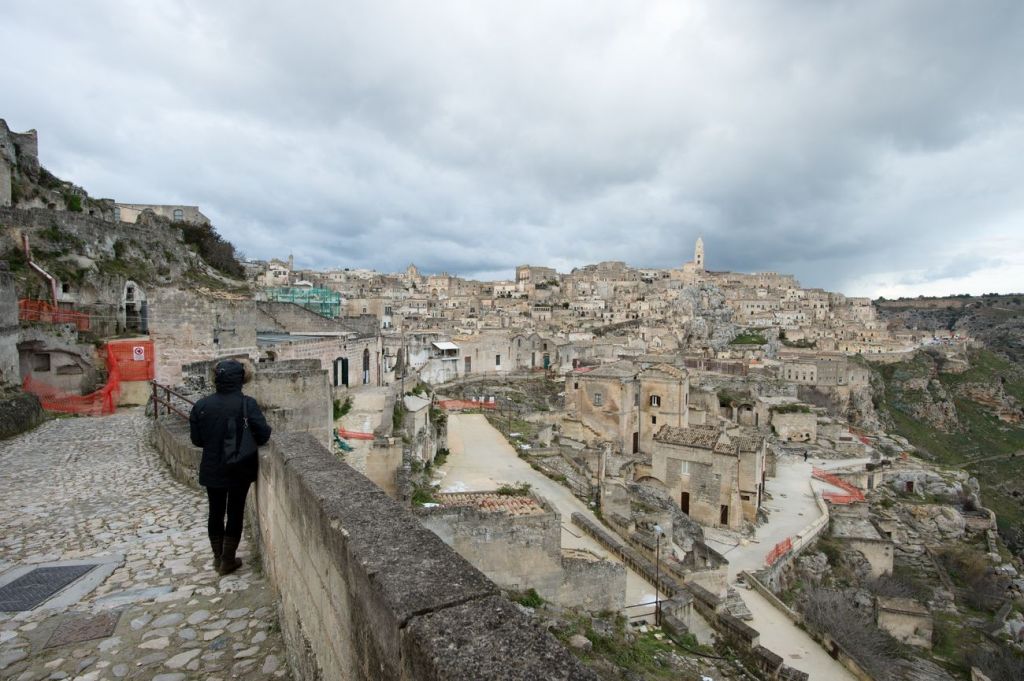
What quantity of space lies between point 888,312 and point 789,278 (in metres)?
52.4

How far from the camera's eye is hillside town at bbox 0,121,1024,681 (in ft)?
27.4

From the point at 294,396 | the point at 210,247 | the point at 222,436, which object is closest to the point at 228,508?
the point at 222,436

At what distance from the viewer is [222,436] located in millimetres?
4012

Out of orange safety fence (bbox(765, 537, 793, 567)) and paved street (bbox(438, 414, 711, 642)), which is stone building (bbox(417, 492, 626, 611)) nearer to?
paved street (bbox(438, 414, 711, 642))

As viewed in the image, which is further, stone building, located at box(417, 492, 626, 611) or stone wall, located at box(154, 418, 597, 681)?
stone building, located at box(417, 492, 626, 611)

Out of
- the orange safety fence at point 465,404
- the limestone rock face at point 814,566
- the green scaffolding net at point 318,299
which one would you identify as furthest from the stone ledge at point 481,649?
the green scaffolding net at point 318,299

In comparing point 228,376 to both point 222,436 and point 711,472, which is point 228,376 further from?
point 711,472

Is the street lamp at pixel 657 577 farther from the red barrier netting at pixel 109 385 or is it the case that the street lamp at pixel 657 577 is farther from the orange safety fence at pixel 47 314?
the orange safety fence at pixel 47 314

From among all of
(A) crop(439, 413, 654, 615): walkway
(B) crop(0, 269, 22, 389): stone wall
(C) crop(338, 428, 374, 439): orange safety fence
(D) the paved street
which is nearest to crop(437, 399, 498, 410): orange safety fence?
(D) the paved street

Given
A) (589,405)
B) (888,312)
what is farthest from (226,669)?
(888,312)

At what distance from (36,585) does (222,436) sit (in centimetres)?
229

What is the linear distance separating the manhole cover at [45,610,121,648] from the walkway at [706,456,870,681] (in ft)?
42.5

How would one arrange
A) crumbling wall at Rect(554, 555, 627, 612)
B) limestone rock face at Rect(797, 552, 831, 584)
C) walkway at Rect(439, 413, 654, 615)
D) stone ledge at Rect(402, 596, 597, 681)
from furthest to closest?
1. limestone rock face at Rect(797, 552, 831, 584)
2. walkway at Rect(439, 413, 654, 615)
3. crumbling wall at Rect(554, 555, 627, 612)
4. stone ledge at Rect(402, 596, 597, 681)

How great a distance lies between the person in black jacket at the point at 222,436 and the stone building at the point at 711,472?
19.0 metres
